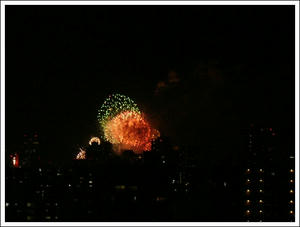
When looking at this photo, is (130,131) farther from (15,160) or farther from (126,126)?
(15,160)

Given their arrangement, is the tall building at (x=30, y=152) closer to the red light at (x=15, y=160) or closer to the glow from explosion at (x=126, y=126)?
the red light at (x=15, y=160)

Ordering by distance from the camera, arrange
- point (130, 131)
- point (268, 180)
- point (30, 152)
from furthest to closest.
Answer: point (130, 131)
point (30, 152)
point (268, 180)

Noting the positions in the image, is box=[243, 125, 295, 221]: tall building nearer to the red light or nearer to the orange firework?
the red light

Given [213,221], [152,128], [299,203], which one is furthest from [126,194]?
[152,128]

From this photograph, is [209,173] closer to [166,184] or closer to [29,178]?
[166,184]

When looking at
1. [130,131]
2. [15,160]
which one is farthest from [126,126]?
[15,160]

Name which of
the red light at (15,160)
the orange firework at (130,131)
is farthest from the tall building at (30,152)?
the orange firework at (130,131)
